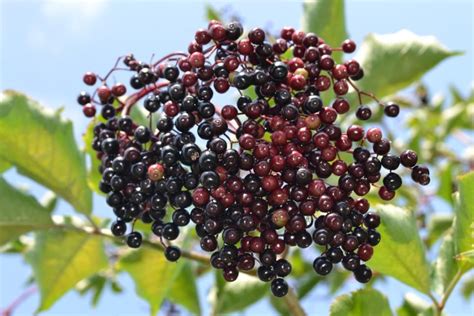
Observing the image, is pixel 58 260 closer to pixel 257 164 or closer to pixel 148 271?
pixel 148 271

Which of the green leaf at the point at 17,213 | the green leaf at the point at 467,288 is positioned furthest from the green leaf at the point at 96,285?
the green leaf at the point at 467,288

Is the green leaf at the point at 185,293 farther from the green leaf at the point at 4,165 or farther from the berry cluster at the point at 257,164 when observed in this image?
the berry cluster at the point at 257,164

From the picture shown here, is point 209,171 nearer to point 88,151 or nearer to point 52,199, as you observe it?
point 88,151

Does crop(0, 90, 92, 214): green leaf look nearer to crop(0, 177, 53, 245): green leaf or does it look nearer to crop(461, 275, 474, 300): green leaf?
crop(0, 177, 53, 245): green leaf

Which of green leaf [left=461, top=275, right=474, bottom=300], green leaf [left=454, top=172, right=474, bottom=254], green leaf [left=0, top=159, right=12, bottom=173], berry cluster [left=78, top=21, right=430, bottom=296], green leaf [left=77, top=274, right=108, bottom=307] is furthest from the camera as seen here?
green leaf [left=461, top=275, right=474, bottom=300]

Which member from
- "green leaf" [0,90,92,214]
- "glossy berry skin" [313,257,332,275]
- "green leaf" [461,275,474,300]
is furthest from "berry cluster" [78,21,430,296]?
"green leaf" [461,275,474,300]

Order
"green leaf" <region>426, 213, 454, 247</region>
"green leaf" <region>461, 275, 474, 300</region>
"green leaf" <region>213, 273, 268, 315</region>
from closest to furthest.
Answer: "green leaf" <region>213, 273, 268, 315</region> < "green leaf" <region>426, 213, 454, 247</region> < "green leaf" <region>461, 275, 474, 300</region>
